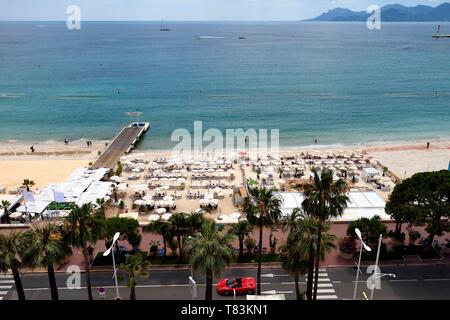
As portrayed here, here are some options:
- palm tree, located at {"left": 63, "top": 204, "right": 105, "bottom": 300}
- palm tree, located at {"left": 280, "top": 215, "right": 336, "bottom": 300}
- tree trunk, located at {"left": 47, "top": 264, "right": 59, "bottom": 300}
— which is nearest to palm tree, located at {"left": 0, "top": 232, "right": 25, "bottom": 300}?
tree trunk, located at {"left": 47, "top": 264, "right": 59, "bottom": 300}

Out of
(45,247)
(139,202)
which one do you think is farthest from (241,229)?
(139,202)

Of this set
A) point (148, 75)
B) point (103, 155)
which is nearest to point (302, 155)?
point (103, 155)

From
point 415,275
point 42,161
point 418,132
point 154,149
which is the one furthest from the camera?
point 418,132

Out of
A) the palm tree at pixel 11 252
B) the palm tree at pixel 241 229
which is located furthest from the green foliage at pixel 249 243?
the palm tree at pixel 11 252

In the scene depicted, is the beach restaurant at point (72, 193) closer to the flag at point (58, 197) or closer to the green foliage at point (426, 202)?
the flag at point (58, 197)

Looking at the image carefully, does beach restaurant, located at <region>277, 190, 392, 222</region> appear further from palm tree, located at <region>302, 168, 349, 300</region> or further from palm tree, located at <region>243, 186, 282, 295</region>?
palm tree, located at <region>302, 168, 349, 300</region>
